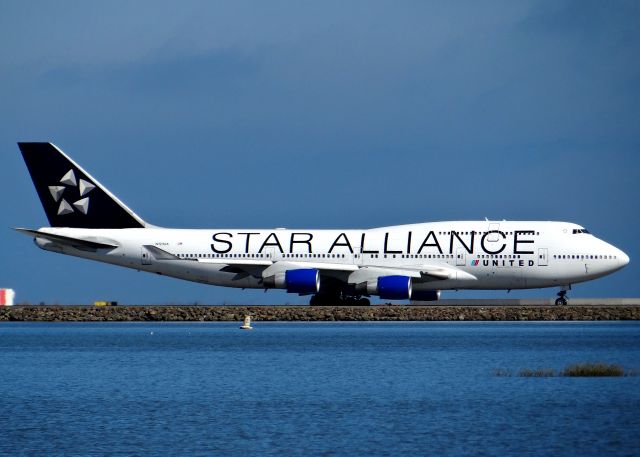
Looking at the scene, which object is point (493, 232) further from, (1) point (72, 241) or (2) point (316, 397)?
(2) point (316, 397)

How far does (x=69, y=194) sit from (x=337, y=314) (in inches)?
695

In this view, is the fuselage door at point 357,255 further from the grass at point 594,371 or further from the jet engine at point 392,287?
the grass at point 594,371

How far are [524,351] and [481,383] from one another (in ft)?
38.3

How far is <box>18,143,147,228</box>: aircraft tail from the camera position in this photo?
7438cm

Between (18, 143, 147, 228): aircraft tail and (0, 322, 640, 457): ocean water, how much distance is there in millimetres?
17458

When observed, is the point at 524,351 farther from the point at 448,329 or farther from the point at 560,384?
the point at 448,329

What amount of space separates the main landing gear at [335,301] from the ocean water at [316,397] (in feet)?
44.8

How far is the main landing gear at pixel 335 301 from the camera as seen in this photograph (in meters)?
71.4

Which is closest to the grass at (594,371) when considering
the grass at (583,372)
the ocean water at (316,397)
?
the grass at (583,372)

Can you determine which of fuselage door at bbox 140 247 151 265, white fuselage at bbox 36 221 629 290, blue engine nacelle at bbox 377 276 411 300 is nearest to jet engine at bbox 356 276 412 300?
blue engine nacelle at bbox 377 276 411 300

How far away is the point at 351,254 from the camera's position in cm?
6956

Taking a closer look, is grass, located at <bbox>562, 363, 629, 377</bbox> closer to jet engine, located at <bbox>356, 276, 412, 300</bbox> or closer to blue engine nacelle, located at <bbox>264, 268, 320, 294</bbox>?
jet engine, located at <bbox>356, 276, 412, 300</bbox>

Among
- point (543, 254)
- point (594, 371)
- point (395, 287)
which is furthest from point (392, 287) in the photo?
point (594, 371)

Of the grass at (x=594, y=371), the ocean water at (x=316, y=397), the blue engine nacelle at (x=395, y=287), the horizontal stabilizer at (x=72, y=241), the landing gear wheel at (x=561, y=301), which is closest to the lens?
the ocean water at (x=316, y=397)
